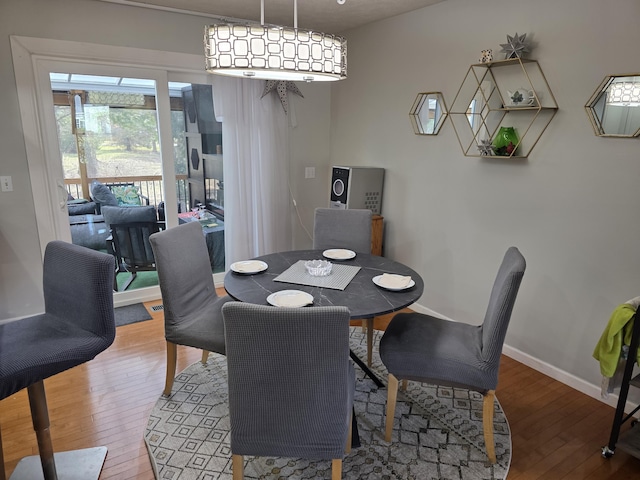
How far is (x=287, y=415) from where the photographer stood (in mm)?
1476

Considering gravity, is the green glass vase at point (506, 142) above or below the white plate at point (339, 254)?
above

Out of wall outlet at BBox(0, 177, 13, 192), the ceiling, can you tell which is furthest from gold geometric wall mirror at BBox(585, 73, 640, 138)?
wall outlet at BBox(0, 177, 13, 192)

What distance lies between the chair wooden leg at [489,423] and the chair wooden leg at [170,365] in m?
1.64

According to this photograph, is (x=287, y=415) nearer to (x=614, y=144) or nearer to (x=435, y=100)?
(x=614, y=144)

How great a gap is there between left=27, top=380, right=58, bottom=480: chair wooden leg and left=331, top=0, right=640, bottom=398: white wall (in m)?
2.70

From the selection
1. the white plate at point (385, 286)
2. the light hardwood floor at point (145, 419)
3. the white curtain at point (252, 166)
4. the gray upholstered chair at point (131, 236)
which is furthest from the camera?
the white curtain at point (252, 166)

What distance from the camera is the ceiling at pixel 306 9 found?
122 inches

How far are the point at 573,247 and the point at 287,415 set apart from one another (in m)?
1.98

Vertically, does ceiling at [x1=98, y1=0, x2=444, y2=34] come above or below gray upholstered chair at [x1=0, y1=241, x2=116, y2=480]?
above

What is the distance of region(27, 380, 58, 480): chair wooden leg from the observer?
1.67 m

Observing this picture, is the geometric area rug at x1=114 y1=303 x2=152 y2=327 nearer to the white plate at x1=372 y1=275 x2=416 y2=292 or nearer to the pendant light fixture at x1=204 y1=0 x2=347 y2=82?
the white plate at x1=372 y1=275 x2=416 y2=292

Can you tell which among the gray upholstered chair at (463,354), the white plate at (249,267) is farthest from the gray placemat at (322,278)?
the gray upholstered chair at (463,354)

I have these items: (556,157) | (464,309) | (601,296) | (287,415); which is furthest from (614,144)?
(287,415)

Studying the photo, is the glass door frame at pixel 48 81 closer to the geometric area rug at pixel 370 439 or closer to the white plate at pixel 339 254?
the geometric area rug at pixel 370 439
